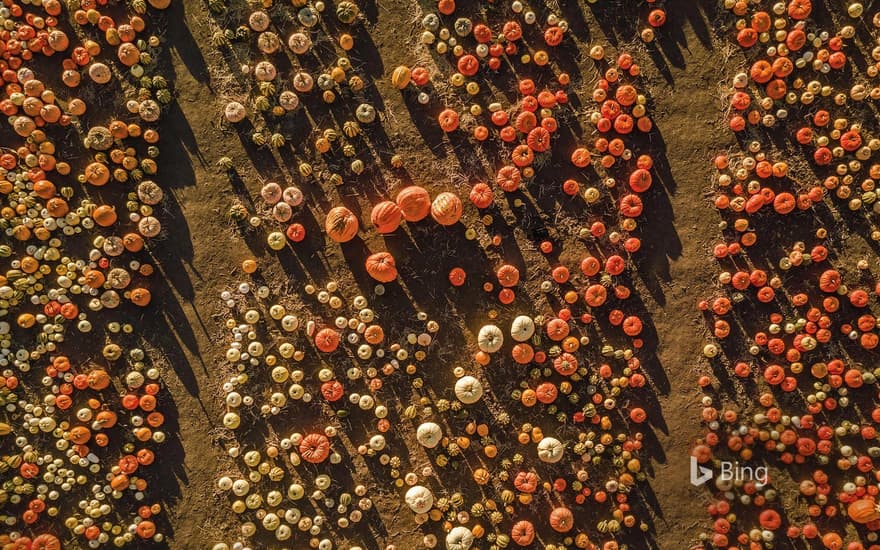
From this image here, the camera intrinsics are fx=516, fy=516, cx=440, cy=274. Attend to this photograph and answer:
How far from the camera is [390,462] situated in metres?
8.85

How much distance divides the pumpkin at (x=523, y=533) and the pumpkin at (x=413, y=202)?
17.8ft

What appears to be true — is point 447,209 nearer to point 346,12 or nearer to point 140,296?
point 346,12

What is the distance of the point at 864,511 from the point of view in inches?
334

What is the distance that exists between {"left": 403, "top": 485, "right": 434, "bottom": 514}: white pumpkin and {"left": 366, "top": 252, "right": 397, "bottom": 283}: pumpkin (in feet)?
11.7

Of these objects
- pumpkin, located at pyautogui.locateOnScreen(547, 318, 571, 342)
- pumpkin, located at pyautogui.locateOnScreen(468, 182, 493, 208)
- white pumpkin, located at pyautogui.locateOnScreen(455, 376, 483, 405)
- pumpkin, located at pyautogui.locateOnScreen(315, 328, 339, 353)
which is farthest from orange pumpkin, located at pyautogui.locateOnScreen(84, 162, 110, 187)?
pumpkin, located at pyautogui.locateOnScreen(547, 318, 571, 342)

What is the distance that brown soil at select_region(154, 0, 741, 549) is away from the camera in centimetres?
877

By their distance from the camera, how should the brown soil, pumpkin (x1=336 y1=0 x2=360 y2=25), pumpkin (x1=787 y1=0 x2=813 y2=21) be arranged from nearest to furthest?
1. pumpkin (x1=787 y1=0 x2=813 y2=21)
2. pumpkin (x1=336 y1=0 x2=360 y2=25)
3. the brown soil

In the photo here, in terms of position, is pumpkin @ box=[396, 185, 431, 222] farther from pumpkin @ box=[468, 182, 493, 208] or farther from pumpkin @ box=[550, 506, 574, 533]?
pumpkin @ box=[550, 506, 574, 533]

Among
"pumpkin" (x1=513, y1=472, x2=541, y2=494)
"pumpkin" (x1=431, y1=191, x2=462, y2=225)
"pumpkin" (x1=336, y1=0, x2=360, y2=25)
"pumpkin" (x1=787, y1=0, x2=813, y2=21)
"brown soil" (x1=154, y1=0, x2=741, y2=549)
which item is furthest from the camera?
"brown soil" (x1=154, y1=0, x2=741, y2=549)

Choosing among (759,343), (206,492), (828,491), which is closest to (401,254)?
(206,492)

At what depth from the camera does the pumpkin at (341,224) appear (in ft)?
27.5

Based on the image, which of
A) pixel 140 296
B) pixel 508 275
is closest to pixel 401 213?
pixel 508 275

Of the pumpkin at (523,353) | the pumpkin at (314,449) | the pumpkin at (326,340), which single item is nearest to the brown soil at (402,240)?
the pumpkin at (523,353)

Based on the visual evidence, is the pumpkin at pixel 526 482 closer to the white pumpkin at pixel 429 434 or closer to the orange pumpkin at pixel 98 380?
the white pumpkin at pixel 429 434
